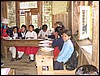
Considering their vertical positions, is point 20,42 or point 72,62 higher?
point 20,42

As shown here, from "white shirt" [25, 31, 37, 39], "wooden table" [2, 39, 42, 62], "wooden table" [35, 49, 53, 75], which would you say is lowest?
"wooden table" [35, 49, 53, 75]

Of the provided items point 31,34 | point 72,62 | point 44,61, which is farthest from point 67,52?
point 31,34

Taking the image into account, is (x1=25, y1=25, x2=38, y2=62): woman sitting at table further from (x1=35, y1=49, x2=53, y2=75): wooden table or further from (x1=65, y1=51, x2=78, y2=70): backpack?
(x1=65, y1=51, x2=78, y2=70): backpack

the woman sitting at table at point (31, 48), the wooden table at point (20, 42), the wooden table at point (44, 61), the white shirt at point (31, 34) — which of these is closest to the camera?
the wooden table at point (44, 61)

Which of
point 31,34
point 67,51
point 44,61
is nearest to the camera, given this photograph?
point 67,51

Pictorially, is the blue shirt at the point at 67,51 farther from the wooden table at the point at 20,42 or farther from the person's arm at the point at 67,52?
the wooden table at the point at 20,42

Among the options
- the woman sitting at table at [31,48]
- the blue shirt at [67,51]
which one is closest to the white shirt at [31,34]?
the woman sitting at table at [31,48]

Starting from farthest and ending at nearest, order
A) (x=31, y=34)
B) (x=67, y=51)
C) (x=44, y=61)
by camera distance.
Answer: (x=31, y=34), (x=44, y=61), (x=67, y=51)

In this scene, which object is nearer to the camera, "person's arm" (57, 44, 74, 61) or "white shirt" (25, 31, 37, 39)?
"person's arm" (57, 44, 74, 61)

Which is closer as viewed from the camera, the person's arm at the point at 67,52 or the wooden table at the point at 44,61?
the person's arm at the point at 67,52

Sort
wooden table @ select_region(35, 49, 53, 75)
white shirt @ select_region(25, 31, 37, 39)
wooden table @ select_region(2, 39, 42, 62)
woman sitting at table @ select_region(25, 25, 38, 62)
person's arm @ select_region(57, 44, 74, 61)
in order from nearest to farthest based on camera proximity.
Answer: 1. person's arm @ select_region(57, 44, 74, 61)
2. wooden table @ select_region(35, 49, 53, 75)
3. wooden table @ select_region(2, 39, 42, 62)
4. woman sitting at table @ select_region(25, 25, 38, 62)
5. white shirt @ select_region(25, 31, 37, 39)

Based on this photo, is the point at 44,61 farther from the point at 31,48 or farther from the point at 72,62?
the point at 31,48

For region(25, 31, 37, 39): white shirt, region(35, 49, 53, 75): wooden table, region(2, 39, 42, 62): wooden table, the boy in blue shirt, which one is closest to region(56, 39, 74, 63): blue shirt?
the boy in blue shirt

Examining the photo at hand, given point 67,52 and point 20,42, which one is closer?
point 67,52
